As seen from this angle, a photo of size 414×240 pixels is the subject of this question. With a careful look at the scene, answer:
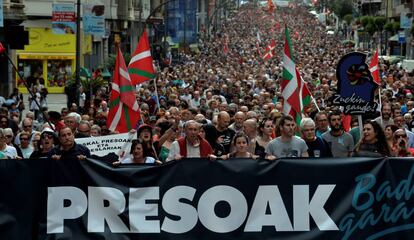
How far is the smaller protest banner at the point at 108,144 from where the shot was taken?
1257cm

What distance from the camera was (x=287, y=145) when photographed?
37.6 feet

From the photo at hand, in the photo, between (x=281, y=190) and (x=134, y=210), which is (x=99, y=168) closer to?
(x=134, y=210)

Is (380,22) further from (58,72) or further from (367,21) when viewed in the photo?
(58,72)

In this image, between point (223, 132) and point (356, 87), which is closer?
point (356, 87)

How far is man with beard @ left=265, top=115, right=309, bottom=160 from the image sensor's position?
37.4 ft

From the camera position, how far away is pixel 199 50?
303 ft

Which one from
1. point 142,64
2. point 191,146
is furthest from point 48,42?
point 191,146

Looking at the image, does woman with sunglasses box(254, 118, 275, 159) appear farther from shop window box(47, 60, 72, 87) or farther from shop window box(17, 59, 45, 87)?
shop window box(47, 60, 72, 87)

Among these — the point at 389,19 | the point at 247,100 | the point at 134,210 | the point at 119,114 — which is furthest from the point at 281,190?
the point at 389,19

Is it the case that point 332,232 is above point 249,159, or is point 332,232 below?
below

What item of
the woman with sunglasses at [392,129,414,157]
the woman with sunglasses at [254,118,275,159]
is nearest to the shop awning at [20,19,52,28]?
the woman with sunglasses at [254,118,275,159]

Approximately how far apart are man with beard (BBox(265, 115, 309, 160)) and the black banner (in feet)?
6.40

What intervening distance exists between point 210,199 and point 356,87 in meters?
3.10

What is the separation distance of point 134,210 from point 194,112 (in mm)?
8000
